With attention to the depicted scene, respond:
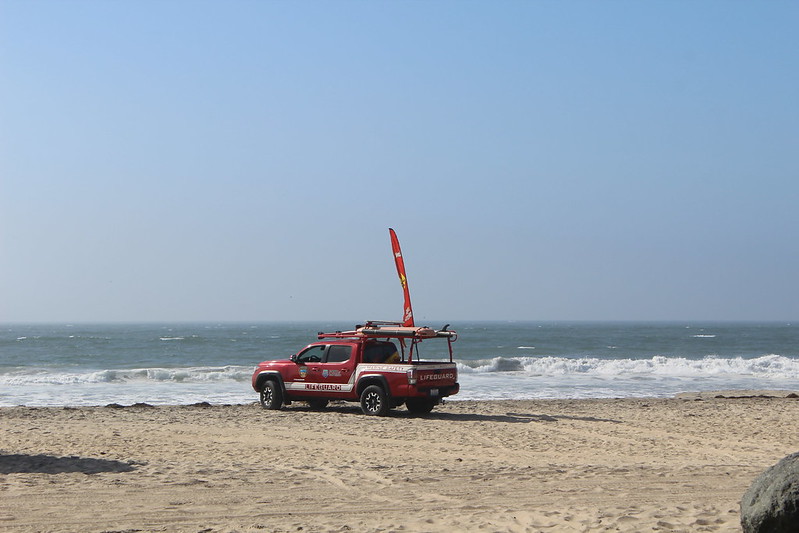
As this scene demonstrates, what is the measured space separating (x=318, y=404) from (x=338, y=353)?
1.61m

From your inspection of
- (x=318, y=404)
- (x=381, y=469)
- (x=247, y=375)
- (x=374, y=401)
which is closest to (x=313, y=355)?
(x=318, y=404)

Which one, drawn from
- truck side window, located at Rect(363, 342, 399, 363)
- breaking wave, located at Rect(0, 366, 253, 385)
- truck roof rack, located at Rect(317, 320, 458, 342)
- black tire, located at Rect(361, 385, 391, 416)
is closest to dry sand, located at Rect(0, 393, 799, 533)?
black tire, located at Rect(361, 385, 391, 416)

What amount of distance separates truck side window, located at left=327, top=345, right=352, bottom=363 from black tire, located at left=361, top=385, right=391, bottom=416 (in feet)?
2.92

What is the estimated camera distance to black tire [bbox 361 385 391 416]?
1639 centimetres

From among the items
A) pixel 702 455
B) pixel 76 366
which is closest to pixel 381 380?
pixel 702 455

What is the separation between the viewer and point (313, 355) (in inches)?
701

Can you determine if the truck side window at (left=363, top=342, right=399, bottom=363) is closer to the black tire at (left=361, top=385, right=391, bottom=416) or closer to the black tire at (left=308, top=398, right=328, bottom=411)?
the black tire at (left=361, top=385, right=391, bottom=416)

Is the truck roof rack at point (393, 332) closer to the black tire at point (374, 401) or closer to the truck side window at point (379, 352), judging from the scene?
the truck side window at point (379, 352)

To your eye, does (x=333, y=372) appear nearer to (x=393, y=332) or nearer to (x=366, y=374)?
(x=366, y=374)

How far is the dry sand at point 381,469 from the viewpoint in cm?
733

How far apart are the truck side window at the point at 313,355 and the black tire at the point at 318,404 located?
87 cm

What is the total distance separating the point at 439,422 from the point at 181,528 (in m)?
9.12

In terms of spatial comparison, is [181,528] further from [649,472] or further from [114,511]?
[649,472]

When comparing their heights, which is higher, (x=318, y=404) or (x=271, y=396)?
(x=271, y=396)
